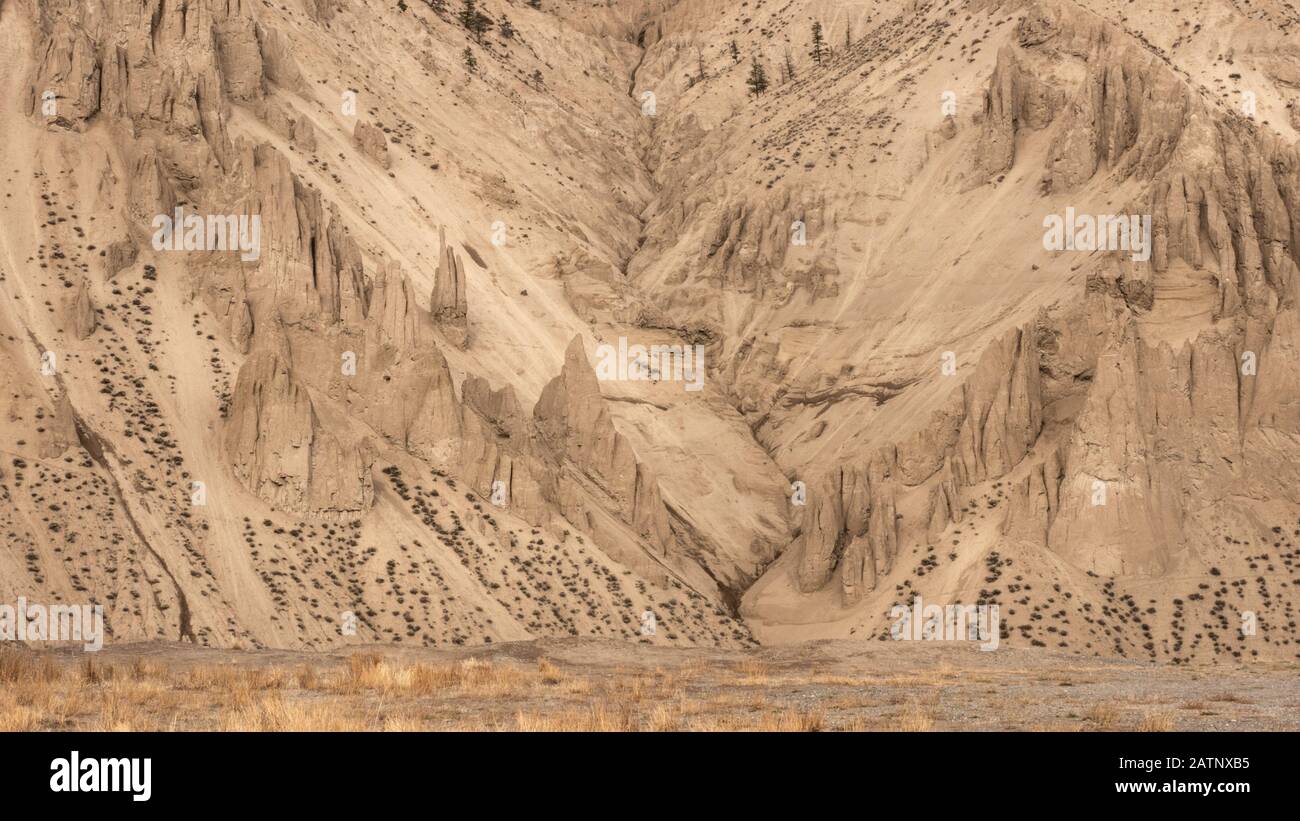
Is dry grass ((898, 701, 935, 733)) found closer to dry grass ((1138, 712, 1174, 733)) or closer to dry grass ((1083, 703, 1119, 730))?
dry grass ((1083, 703, 1119, 730))

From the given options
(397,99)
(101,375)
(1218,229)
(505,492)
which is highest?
(397,99)

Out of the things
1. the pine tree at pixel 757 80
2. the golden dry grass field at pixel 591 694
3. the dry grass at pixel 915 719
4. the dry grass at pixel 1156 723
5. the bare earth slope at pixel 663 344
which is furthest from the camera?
the pine tree at pixel 757 80

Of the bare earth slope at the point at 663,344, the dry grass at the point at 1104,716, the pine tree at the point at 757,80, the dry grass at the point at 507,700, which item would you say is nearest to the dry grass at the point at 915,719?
the dry grass at the point at 507,700

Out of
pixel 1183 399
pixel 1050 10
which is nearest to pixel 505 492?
pixel 1183 399

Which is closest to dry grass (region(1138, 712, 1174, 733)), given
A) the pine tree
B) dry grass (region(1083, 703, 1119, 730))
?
dry grass (region(1083, 703, 1119, 730))

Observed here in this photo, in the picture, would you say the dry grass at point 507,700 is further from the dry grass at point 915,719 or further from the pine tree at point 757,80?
the pine tree at point 757,80

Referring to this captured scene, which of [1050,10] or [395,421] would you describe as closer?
[395,421]

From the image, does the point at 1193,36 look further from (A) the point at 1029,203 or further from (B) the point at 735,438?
(B) the point at 735,438

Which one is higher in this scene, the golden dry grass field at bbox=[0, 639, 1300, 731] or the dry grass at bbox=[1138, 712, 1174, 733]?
the golden dry grass field at bbox=[0, 639, 1300, 731]
